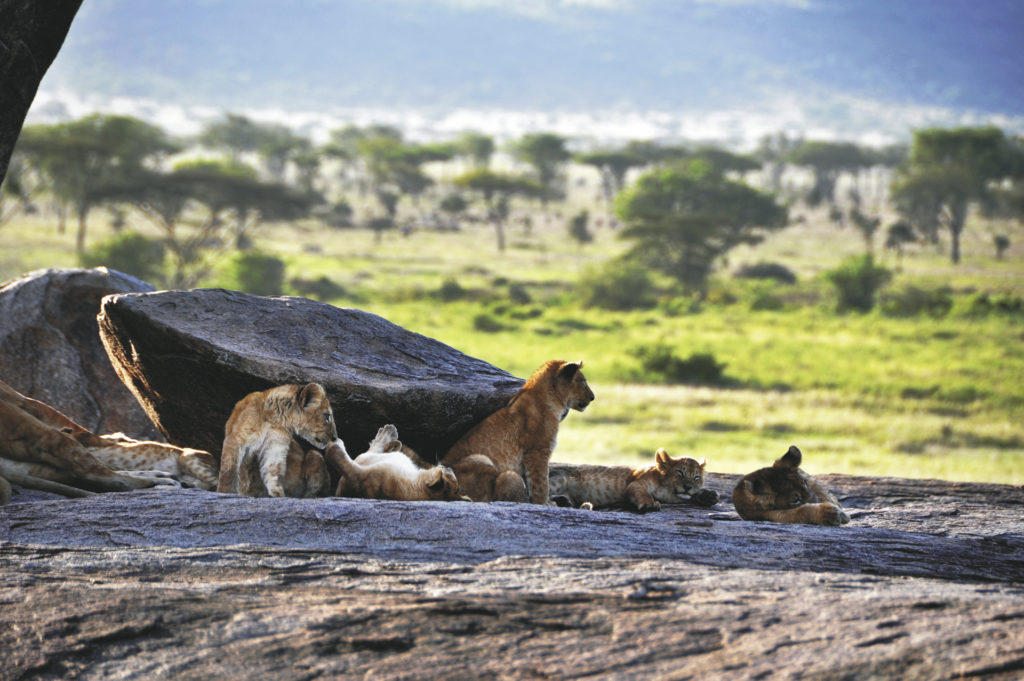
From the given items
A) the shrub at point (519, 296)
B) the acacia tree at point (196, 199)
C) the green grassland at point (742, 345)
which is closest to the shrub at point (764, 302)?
the green grassland at point (742, 345)

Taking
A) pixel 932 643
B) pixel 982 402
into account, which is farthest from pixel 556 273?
pixel 932 643

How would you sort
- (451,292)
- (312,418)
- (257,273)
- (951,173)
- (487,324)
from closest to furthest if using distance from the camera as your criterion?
(312,418) → (487,324) → (257,273) → (451,292) → (951,173)

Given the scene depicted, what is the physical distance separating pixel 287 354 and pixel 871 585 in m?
5.13

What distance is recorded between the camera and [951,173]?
79.2 metres

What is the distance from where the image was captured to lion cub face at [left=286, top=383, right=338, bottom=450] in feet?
24.6

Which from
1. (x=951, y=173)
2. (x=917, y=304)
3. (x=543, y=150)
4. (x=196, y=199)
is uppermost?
(x=543, y=150)

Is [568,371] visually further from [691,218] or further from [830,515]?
[691,218]

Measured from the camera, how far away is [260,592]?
521 cm

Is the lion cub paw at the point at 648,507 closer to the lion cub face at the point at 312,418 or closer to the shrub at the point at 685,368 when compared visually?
the lion cub face at the point at 312,418

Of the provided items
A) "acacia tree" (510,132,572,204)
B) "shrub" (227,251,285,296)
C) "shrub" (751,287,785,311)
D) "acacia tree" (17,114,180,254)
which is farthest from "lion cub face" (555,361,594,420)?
"acacia tree" (510,132,572,204)

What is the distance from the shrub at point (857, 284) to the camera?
48750 millimetres

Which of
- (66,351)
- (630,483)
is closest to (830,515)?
(630,483)

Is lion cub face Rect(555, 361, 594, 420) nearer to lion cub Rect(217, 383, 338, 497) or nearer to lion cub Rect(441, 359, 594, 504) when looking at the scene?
lion cub Rect(441, 359, 594, 504)

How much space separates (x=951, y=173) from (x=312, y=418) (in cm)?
8079
